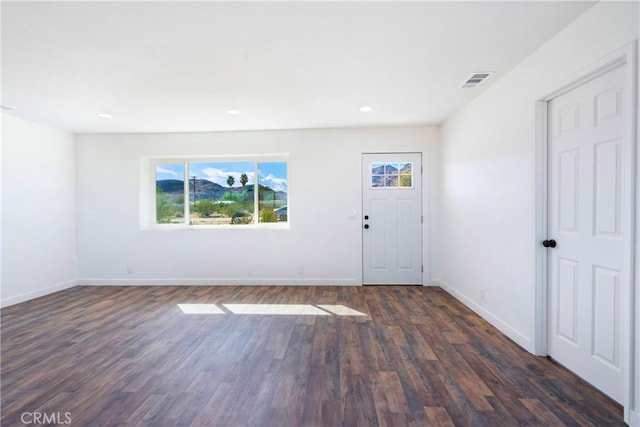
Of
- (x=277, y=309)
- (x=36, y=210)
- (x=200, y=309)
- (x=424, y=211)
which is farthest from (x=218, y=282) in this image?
(x=424, y=211)

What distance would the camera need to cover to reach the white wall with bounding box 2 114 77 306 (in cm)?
402

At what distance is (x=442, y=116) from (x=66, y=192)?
592 centimetres

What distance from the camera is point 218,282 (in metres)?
5.02

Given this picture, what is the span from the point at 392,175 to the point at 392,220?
726 mm

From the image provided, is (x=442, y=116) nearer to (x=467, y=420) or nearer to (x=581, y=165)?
(x=581, y=165)

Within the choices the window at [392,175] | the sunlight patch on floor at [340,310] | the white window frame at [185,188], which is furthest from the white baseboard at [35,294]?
the window at [392,175]

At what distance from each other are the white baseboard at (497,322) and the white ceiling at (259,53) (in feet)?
7.99

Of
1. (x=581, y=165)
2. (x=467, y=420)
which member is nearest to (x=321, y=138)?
(x=581, y=165)

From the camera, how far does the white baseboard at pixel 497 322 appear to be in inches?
105

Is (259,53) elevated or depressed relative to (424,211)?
elevated

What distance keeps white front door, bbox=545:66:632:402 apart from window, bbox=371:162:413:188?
2428 mm

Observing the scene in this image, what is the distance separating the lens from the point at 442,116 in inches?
170

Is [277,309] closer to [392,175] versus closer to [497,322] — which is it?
[497,322]

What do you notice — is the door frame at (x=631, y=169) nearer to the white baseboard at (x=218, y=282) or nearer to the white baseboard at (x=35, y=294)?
the white baseboard at (x=218, y=282)
